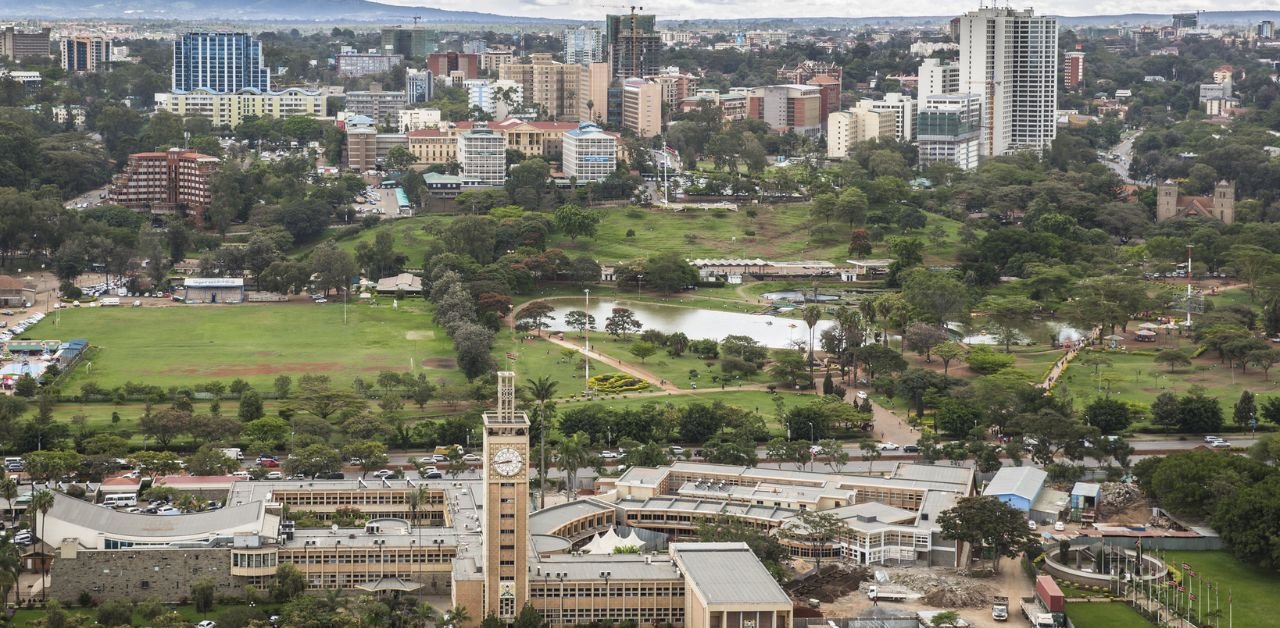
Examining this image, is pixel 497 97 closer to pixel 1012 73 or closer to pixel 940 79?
pixel 940 79

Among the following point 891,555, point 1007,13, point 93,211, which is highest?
point 1007,13

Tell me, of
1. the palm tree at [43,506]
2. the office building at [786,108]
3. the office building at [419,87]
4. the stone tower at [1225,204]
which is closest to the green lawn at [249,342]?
the palm tree at [43,506]

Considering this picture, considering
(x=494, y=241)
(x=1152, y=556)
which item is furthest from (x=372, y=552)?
(x=494, y=241)

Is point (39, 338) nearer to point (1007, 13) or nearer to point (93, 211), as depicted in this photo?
point (93, 211)

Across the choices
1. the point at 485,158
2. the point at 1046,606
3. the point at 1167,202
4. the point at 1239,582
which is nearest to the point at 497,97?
the point at 485,158

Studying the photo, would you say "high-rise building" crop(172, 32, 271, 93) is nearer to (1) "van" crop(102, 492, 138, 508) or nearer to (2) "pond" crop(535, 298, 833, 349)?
(2) "pond" crop(535, 298, 833, 349)

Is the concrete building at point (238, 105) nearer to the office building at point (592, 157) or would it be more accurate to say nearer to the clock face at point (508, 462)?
the office building at point (592, 157)

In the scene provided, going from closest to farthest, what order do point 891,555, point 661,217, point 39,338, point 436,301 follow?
point 891,555 < point 39,338 < point 436,301 < point 661,217

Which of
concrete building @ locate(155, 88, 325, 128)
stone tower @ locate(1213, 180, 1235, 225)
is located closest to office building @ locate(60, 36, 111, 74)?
concrete building @ locate(155, 88, 325, 128)
